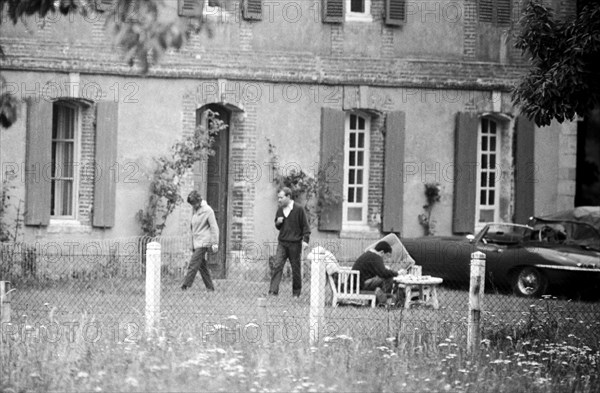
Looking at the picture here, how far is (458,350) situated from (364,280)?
5.41 metres

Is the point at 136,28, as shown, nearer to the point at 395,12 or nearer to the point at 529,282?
the point at 529,282

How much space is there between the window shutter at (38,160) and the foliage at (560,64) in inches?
347

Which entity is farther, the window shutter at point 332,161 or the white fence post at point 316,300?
the window shutter at point 332,161

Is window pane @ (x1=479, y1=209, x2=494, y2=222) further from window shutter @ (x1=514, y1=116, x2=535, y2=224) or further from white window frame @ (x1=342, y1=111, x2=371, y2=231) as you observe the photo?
white window frame @ (x1=342, y1=111, x2=371, y2=231)

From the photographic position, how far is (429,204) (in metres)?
25.1

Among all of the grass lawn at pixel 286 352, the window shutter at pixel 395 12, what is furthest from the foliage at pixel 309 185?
the grass lawn at pixel 286 352

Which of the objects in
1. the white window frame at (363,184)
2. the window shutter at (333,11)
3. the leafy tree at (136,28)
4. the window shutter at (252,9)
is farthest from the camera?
the white window frame at (363,184)

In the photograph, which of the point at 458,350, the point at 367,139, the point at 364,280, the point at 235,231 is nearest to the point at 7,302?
the point at 458,350

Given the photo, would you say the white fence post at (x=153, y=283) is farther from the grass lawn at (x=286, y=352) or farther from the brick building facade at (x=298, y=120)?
the brick building facade at (x=298, y=120)

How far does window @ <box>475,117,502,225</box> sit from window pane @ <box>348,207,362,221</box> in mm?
2313

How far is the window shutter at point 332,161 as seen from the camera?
24.3 m

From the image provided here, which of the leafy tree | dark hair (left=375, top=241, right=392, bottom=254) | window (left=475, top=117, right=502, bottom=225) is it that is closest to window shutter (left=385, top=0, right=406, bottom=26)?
window (left=475, top=117, right=502, bottom=225)

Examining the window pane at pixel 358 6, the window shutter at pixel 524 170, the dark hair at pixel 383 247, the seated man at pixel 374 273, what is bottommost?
the seated man at pixel 374 273

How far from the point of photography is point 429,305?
747 inches
